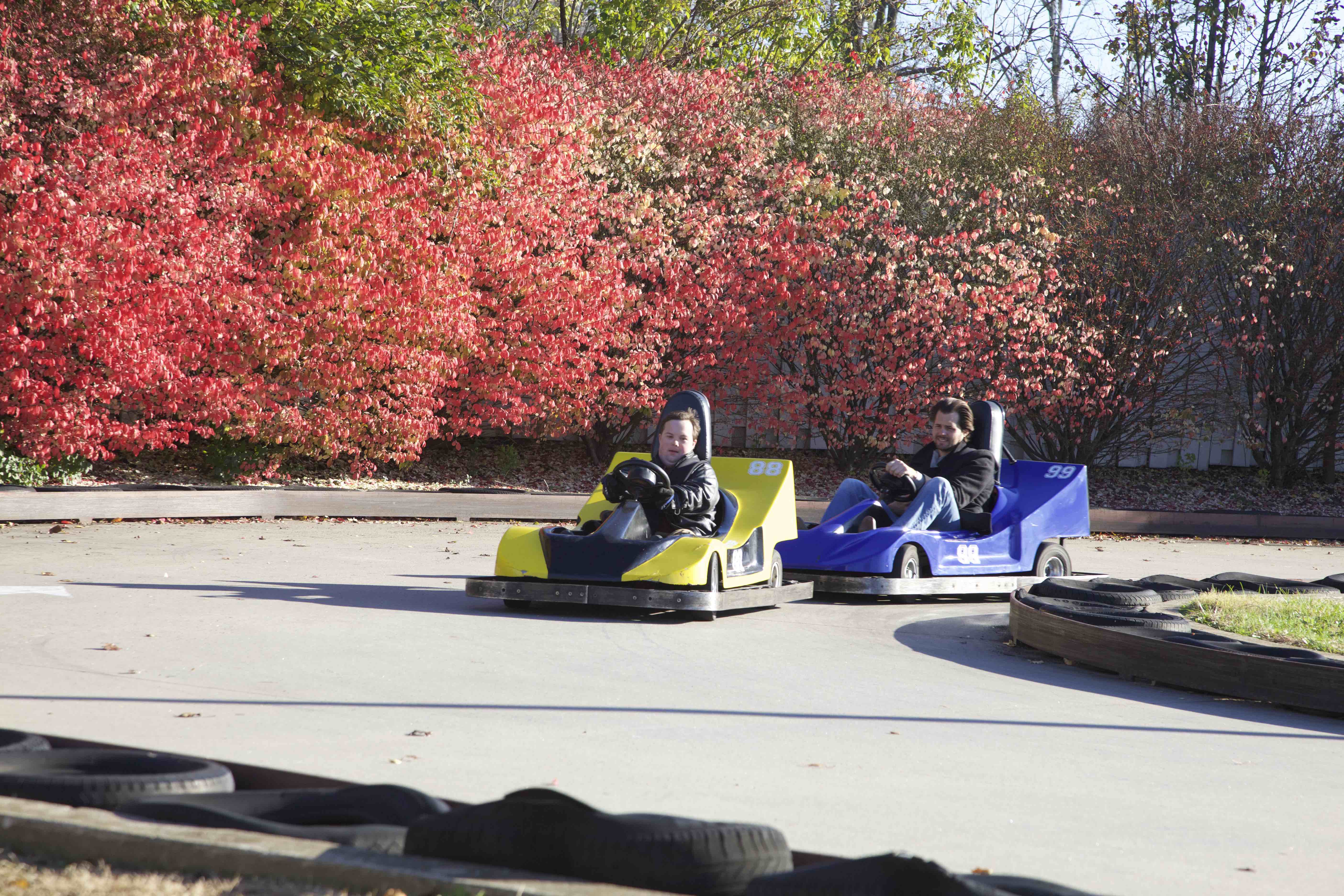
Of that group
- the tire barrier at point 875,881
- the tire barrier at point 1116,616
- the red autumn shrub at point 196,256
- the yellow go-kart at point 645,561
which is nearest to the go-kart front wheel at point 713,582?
the yellow go-kart at point 645,561

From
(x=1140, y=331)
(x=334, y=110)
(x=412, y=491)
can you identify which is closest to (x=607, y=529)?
(x=412, y=491)

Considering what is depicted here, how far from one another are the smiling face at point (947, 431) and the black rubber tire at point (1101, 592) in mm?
1932

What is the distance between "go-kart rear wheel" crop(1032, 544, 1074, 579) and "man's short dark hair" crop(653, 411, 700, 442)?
9.14ft

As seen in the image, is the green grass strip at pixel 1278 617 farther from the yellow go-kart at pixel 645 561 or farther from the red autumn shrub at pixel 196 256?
the red autumn shrub at pixel 196 256

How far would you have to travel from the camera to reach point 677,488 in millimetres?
8016

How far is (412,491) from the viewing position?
1451 centimetres

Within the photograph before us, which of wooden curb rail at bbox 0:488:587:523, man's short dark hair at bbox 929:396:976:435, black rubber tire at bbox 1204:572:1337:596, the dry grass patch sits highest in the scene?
man's short dark hair at bbox 929:396:976:435

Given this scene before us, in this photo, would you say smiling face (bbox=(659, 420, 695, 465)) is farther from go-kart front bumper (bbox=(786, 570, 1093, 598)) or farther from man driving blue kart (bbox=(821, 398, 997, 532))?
man driving blue kart (bbox=(821, 398, 997, 532))

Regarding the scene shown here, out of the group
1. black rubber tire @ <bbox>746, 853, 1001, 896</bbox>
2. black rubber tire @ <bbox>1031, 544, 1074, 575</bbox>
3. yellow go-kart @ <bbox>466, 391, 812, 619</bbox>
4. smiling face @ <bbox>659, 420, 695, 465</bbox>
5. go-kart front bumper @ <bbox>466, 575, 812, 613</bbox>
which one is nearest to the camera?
black rubber tire @ <bbox>746, 853, 1001, 896</bbox>

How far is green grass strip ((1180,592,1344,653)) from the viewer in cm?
659

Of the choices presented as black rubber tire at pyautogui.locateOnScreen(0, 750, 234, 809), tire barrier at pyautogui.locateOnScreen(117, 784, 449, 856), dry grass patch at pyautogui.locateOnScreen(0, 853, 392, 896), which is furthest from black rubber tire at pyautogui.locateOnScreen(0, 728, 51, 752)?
dry grass patch at pyautogui.locateOnScreen(0, 853, 392, 896)

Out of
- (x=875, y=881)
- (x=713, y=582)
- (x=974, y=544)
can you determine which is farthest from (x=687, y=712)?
(x=974, y=544)

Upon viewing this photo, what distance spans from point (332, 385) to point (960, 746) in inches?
445

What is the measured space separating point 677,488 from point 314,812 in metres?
5.24
